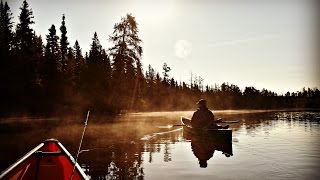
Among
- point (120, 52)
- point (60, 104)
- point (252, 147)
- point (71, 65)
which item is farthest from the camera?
point (71, 65)

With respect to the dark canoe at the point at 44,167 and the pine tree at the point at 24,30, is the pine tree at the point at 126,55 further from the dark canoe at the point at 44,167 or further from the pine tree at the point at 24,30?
the dark canoe at the point at 44,167

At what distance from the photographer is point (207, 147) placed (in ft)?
55.6

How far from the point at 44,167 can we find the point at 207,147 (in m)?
10.3

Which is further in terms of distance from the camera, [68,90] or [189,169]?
[68,90]

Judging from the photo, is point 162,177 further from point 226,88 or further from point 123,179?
point 226,88

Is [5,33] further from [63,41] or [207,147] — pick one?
[207,147]

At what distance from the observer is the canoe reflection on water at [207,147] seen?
13.9 m

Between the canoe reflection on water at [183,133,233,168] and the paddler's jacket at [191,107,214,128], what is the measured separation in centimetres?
85

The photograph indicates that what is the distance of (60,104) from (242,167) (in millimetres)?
43807

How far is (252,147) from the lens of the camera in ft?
54.0

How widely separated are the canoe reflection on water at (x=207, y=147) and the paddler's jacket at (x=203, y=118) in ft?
2.79

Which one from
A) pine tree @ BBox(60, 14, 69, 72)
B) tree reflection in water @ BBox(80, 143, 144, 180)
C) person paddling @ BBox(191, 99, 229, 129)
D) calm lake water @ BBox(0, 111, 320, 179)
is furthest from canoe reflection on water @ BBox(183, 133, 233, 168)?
pine tree @ BBox(60, 14, 69, 72)

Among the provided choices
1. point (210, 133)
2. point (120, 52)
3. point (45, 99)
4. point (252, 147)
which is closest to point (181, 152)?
point (210, 133)

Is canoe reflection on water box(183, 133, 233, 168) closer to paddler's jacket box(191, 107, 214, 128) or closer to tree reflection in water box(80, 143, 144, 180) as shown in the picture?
paddler's jacket box(191, 107, 214, 128)
